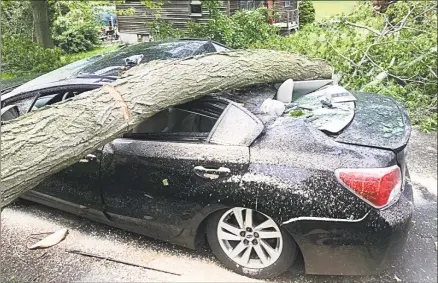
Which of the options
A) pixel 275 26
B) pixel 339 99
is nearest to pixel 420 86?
pixel 339 99

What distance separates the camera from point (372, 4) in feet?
23.2

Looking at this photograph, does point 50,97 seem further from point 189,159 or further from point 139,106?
point 189,159

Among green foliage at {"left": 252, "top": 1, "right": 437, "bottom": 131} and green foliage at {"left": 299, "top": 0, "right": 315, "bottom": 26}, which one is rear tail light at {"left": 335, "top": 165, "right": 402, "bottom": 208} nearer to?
green foliage at {"left": 252, "top": 1, "right": 437, "bottom": 131}

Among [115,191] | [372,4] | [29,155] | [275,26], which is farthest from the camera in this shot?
[275,26]

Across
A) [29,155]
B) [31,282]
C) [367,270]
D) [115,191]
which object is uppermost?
[29,155]

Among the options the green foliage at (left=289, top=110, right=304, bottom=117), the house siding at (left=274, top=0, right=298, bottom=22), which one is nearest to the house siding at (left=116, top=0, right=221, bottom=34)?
the house siding at (left=274, top=0, right=298, bottom=22)

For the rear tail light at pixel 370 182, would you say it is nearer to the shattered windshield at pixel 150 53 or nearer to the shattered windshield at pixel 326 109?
the shattered windshield at pixel 326 109

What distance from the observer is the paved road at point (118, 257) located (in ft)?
9.03

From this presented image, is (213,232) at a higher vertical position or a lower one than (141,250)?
higher

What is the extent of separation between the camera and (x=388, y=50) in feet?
19.4

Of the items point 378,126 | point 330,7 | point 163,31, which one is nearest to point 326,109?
point 378,126

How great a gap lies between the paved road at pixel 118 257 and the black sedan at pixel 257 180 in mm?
176

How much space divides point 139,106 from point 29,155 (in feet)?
2.55

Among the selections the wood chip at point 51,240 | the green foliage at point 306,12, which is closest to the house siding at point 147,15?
the green foliage at point 306,12
